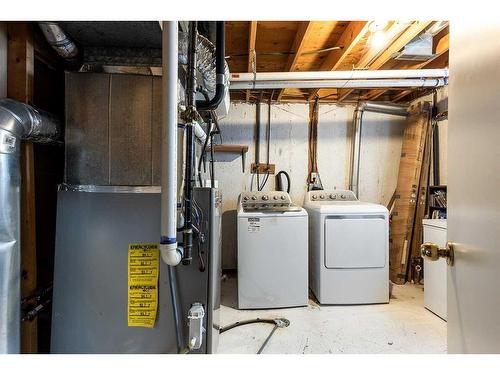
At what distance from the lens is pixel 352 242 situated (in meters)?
2.60

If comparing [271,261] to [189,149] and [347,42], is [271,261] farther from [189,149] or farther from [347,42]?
[347,42]

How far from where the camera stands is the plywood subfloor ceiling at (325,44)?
194 centimetres

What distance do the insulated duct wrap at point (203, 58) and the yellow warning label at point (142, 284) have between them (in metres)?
0.94

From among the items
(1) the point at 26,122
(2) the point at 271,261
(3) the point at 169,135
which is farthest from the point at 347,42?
(1) the point at 26,122

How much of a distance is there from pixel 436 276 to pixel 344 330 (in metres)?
1.03

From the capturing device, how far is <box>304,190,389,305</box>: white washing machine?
2.60 m

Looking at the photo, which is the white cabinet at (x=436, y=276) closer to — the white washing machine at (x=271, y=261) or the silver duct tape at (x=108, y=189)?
the white washing machine at (x=271, y=261)

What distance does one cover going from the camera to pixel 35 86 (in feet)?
4.38

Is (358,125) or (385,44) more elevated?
(385,44)

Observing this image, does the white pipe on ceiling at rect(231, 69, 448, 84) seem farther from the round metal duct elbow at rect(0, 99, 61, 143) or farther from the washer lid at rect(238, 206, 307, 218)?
the round metal duct elbow at rect(0, 99, 61, 143)

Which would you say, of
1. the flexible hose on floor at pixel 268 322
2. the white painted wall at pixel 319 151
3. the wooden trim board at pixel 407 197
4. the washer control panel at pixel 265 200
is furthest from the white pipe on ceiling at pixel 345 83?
the flexible hose on floor at pixel 268 322

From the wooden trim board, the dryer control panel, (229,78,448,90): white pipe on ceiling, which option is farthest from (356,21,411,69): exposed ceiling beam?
the dryer control panel

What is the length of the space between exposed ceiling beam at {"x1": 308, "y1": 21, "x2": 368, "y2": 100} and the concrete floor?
2.33 meters
